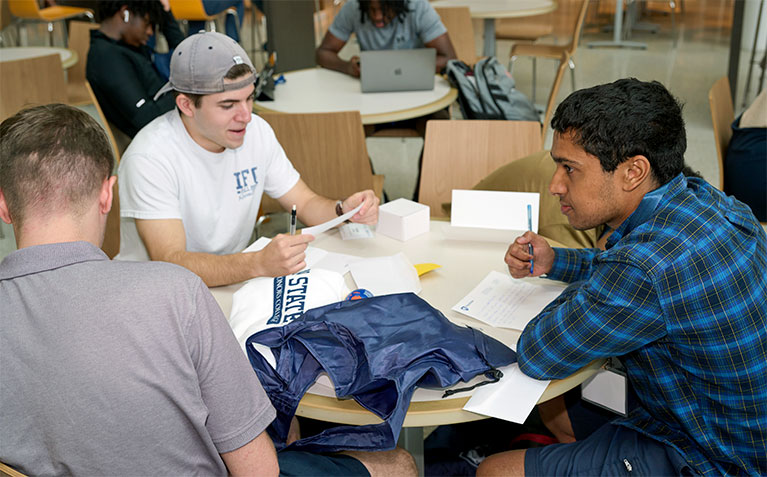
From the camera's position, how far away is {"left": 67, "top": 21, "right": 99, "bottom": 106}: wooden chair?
469 centimetres

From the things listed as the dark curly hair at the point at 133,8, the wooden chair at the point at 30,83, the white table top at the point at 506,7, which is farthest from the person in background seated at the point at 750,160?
the wooden chair at the point at 30,83

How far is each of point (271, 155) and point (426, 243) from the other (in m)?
0.68

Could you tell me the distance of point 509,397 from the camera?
1.49 m

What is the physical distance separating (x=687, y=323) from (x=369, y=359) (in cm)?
64

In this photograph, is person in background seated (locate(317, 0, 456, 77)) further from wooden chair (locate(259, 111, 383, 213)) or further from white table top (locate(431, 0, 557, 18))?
white table top (locate(431, 0, 557, 18))

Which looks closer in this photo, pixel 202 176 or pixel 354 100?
pixel 202 176

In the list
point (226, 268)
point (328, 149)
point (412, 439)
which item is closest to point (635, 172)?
point (412, 439)

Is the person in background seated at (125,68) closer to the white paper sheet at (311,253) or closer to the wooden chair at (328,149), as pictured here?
the wooden chair at (328,149)

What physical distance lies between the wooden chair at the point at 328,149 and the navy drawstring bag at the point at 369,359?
5.09 feet

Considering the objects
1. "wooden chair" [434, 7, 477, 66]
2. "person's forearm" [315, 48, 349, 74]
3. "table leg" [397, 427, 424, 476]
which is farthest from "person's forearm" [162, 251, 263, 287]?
"wooden chair" [434, 7, 477, 66]

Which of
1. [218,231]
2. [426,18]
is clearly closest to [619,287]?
[218,231]

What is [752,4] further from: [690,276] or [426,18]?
[690,276]

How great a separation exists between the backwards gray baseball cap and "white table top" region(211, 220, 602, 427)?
1.90 feet

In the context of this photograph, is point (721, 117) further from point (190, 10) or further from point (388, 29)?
point (190, 10)
